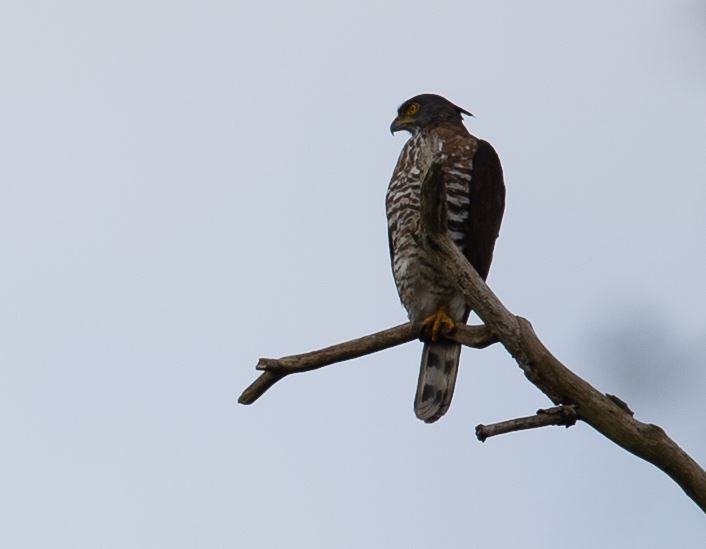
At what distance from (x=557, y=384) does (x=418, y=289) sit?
2.37 metres

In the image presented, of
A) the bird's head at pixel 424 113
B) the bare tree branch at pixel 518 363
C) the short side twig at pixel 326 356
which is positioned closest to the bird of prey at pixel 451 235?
the bird's head at pixel 424 113

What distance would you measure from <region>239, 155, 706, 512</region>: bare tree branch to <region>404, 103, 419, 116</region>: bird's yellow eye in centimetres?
270

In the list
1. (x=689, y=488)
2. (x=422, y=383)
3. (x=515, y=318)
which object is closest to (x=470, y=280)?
(x=515, y=318)

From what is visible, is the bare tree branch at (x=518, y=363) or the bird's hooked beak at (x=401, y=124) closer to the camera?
the bare tree branch at (x=518, y=363)

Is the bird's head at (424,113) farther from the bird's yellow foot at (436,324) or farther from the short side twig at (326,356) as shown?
the short side twig at (326,356)

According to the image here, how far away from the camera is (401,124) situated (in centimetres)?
754

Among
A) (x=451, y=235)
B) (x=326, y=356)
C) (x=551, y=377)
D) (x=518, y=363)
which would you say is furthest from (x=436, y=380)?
(x=551, y=377)

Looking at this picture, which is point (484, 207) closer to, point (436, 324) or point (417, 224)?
point (417, 224)

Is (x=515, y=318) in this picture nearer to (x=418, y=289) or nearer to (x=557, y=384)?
(x=557, y=384)

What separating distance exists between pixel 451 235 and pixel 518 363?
2.10 metres

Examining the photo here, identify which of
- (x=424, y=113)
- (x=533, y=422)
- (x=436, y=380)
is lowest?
(x=533, y=422)

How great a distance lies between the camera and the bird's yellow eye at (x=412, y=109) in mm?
7514

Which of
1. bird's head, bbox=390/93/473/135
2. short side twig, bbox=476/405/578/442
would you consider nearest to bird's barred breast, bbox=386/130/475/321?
bird's head, bbox=390/93/473/135

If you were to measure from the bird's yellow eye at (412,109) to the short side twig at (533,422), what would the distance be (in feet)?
11.6
